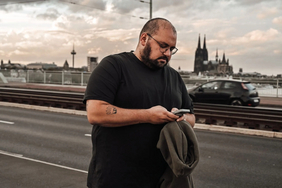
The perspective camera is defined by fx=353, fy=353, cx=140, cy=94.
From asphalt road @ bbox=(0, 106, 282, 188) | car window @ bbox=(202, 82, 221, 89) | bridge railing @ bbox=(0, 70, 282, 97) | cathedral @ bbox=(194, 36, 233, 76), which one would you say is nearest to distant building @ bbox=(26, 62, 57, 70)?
cathedral @ bbox=(194, 36, 233, 76)

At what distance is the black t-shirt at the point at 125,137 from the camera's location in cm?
230

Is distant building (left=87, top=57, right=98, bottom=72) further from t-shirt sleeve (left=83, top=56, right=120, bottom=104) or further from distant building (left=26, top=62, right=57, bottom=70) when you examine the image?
distant building (left=26, top=62, right=57, bottom=70)

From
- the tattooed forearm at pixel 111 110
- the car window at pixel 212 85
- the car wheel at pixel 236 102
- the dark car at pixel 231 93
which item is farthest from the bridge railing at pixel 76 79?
the tattooed forearm at pixel 111 110

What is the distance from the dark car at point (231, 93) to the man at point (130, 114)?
14514mm

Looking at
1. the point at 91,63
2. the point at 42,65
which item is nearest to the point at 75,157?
the point at 91,63

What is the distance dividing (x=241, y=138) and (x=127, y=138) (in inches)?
332

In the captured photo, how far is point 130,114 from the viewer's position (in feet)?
7.35

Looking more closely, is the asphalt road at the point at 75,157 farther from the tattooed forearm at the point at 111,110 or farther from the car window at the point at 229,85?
the car window at the point at 229,85

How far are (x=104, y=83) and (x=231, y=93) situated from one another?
1497 cm

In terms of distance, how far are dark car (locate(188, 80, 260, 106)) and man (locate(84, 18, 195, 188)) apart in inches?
571

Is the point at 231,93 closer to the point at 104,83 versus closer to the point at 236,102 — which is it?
Answer: the point at 236,102

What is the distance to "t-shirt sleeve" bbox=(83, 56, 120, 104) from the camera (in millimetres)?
2273

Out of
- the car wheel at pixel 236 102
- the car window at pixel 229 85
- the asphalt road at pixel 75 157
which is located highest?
the car window at pixel 229 85

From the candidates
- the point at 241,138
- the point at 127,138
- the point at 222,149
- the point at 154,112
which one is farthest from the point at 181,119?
the point at 241,138
